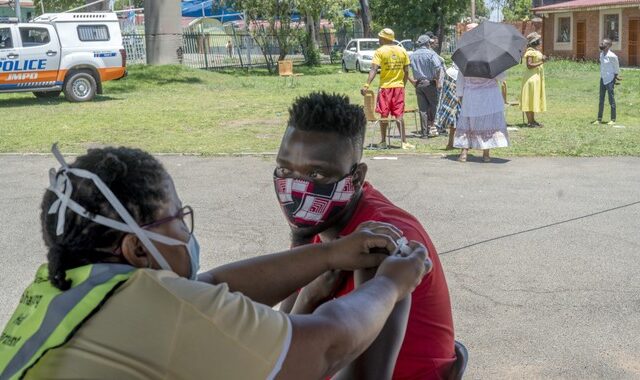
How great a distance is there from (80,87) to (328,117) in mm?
19797

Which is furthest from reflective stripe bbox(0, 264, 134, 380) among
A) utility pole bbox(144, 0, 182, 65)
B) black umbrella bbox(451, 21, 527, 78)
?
utility pole bbox(144, 0, 182, 65)

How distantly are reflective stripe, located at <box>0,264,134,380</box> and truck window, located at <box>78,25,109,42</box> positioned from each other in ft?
68.1

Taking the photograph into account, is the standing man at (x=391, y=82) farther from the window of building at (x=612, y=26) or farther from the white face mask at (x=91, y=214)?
the window of building at (x=612, y=26)

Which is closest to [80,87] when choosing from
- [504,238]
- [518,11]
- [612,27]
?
[504,238]

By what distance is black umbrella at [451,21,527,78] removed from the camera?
11.8 meters

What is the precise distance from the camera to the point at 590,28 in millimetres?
42188

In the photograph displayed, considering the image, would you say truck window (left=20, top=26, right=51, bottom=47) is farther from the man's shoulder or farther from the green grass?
the man's shoulder

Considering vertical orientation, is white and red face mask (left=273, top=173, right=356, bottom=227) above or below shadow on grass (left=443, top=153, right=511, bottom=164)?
above

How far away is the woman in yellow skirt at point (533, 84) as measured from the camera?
Answer: 15.7 meters

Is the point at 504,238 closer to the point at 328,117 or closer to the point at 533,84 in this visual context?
the point at 328,117

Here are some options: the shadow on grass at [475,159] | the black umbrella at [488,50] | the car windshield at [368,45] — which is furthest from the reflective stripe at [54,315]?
the car windshield at [368,45]

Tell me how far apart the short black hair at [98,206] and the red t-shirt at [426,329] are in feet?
2.43

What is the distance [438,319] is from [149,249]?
96 cm

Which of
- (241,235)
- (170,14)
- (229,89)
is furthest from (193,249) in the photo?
(170,14)
